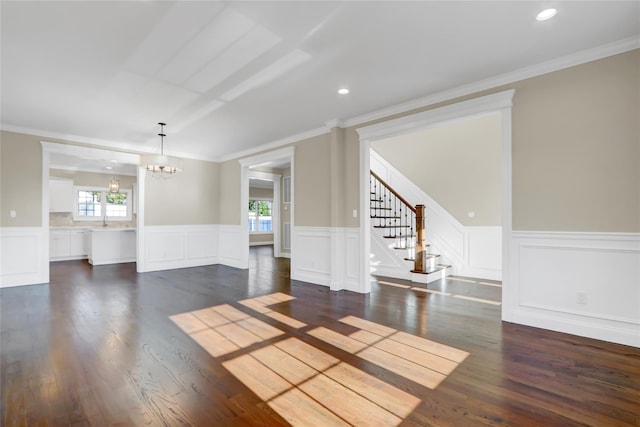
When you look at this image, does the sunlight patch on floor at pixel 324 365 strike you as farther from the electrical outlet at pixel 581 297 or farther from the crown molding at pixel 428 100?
the crown molding at pixel 428 100

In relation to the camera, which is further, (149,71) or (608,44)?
(149,71)

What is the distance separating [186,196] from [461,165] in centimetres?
613

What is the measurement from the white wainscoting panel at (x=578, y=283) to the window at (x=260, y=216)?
10266 millimetres

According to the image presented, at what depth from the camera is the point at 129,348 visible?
8.98ft

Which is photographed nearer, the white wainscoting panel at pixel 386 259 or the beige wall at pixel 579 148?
the beige wall at pixel 579 148

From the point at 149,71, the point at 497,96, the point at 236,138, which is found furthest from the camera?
the point at 236,138

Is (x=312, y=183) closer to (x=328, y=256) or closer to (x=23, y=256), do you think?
(x=328, y=256)

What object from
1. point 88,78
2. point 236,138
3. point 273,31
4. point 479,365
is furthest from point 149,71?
point 479,365

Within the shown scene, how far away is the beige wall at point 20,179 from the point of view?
5113 millimetres

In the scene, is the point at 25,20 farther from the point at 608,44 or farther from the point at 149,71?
the point at 608,44

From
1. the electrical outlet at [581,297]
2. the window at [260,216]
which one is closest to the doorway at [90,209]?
the window at [260,216]

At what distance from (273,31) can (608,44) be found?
302 centimetres

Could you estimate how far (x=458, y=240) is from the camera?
6.03 meters

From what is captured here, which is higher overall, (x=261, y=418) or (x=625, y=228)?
(x=625, y=228)
